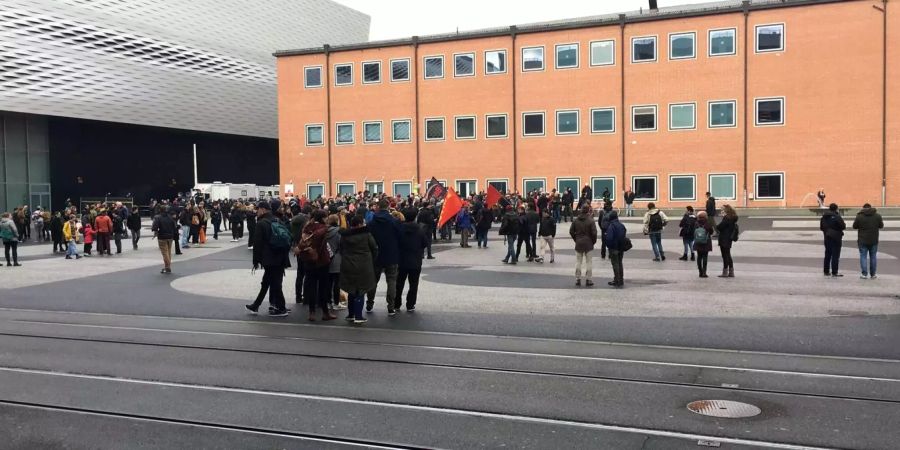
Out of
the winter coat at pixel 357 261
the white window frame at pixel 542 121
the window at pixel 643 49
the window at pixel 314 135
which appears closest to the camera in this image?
the winter coat at pixel 357 261

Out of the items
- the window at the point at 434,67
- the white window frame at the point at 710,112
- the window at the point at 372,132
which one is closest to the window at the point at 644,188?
the white window frame at the point at 710,112

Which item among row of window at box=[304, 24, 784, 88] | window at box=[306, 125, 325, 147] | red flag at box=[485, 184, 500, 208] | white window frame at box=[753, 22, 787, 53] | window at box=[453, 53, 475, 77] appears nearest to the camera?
red flag at box=[485, 184, 500, 208]

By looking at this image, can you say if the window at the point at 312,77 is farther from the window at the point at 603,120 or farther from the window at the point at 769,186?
the window at the point at 769,186

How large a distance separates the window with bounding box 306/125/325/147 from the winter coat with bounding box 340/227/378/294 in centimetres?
4078

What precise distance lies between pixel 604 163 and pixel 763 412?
38532mm

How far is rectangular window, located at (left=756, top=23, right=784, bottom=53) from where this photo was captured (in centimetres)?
4109

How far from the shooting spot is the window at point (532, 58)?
150 ft

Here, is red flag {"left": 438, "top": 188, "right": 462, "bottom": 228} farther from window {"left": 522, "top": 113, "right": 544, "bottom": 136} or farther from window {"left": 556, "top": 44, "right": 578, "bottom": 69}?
window {"left": 556, "top": 44, "right": 578, "bottom": 69}

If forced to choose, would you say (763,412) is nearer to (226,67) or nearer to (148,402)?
(148,402)

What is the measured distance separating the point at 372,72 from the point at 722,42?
2143 cm

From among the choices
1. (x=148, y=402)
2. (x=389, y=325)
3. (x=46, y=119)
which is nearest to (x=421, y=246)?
(x=389, y=325)

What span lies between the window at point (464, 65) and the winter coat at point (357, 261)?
37.2 m

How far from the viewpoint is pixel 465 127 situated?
47.6 m

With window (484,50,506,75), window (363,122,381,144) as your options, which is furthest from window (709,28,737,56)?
window (363,122,381,144)
